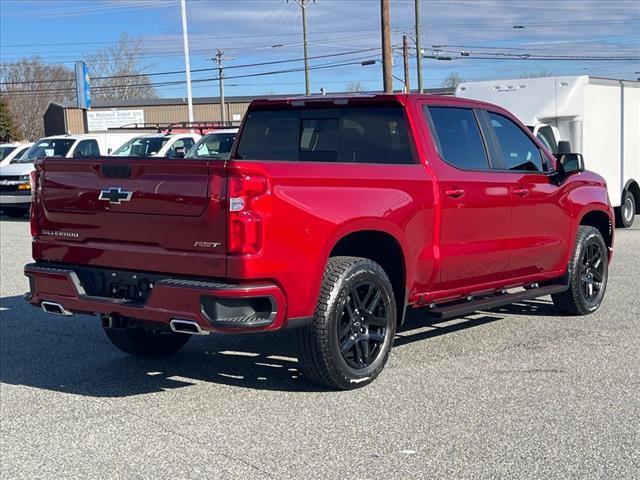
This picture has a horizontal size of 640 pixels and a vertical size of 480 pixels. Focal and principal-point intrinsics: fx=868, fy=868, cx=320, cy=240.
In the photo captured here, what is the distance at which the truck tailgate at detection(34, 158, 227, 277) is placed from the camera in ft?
17.3

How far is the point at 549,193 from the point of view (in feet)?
25.6

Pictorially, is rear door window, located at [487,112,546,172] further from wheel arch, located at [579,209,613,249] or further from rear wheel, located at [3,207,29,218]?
rear wheel, located at [3,207,29,218]

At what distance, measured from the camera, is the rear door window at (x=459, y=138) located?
689cm

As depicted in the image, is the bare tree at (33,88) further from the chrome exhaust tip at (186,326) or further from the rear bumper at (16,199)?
the chrome exhaust tip at (186,326)

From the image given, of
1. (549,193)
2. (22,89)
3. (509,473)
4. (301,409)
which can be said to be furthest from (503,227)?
(22,89)

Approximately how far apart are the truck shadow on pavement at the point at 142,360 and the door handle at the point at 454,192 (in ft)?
4.74

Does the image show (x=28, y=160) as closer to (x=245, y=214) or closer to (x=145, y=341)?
(x=145, y=341)

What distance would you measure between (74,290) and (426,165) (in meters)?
2.72

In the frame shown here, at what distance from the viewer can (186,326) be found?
5375mm

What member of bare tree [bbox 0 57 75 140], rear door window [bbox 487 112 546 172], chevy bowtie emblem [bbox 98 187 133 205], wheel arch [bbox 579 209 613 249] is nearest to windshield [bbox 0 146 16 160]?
wheel arch [bbox 579 209 613 249]

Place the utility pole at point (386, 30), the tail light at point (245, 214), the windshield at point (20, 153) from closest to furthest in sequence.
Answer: the tail light at point (245, 214)
the windshield at point (20, 153)
the utility pole at point (386, 30)

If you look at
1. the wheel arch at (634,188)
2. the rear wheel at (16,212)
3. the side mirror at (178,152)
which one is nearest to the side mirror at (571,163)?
the wheel arch at (634,188)

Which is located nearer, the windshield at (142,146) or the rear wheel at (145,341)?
the rear wheel at (145,341)

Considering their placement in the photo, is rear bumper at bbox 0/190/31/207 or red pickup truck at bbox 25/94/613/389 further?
rear bumper at bbox 0/190/31/207
